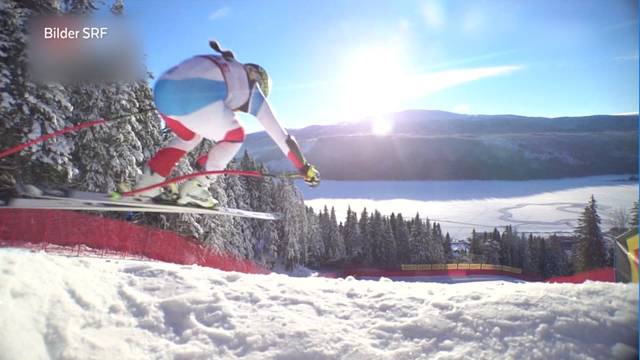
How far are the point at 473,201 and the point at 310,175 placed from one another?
5018 centimetres

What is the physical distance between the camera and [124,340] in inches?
124

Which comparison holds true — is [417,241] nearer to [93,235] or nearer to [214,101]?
[93,235]

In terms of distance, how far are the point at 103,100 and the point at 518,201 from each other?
4837 centimetres

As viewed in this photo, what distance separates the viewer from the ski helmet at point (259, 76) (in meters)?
2.91

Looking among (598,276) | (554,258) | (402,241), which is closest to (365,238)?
(402,241)

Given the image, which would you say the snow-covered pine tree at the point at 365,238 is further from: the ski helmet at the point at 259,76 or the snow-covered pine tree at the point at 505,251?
the ski helmet at the point at 259,76

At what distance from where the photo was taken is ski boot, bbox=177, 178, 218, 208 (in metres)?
3.35

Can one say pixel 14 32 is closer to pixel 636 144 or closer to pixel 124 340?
pixel 124 340

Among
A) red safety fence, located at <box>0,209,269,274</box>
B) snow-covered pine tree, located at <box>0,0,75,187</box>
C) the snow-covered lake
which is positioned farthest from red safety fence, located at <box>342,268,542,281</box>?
snow-covered pine tree, located at <box>0,0,75,187</box>

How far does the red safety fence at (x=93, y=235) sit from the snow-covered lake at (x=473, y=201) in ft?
87.2

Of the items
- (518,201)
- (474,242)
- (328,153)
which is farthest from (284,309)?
(518,201)

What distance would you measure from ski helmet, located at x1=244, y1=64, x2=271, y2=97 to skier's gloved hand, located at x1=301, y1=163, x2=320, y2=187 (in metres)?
0.70

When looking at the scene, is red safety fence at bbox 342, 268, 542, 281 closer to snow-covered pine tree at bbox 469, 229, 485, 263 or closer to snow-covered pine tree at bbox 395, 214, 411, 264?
snow-covered pine tree at bbox 395, 214, 411, 264

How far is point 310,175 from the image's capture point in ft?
9.43
